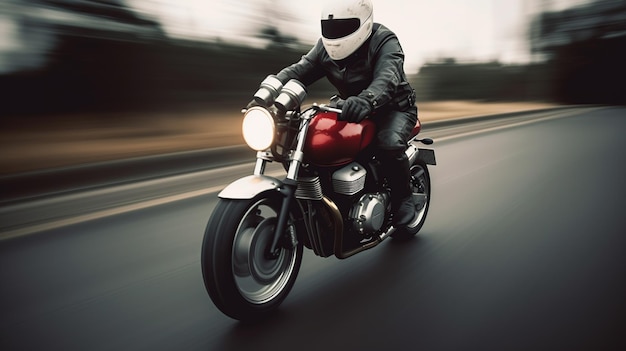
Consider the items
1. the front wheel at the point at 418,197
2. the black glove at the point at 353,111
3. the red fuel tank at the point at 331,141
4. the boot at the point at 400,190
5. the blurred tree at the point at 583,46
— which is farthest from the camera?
the blurred tree at the point at 583,46

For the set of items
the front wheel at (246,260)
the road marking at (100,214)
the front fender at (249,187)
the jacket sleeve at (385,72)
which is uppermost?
the jacket sleeve at (385,72)

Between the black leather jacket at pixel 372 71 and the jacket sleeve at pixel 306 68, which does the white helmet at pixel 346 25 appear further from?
the jacket sleeve at pixel 306 68

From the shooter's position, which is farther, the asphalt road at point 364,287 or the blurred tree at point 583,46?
the blurred tree at point 583,46

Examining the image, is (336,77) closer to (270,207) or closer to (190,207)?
(270,207)

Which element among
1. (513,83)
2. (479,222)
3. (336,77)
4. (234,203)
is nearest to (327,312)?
(234,203)

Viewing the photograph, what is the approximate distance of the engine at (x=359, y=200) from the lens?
286cm

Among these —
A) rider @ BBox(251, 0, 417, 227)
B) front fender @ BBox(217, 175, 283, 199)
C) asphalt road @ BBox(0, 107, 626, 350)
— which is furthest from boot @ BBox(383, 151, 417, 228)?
front fender @ BBox(217, 175, 283, 199)

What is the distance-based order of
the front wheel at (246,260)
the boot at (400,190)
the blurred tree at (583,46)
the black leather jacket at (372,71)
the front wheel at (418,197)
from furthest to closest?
the blurred tree at (583,46) < the front wheel at (418,197) < the boot at (400,190) < the black leather jacket at (372,71) < the front wheel at (246,260)

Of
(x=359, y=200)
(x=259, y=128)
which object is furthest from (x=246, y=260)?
(x=359, y=200)

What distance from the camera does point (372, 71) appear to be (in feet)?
10.1

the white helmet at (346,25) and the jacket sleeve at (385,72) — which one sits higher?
the white helmet at (346,25)

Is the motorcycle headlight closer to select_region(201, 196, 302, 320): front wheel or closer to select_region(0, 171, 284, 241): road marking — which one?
select_region(201, 196, 302, 320): front wheel

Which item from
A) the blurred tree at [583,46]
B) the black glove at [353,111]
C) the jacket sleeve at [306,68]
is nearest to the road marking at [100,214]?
the jacket sleeve at [306,68]

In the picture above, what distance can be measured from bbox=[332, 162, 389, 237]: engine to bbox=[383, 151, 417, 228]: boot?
163 millimetres
